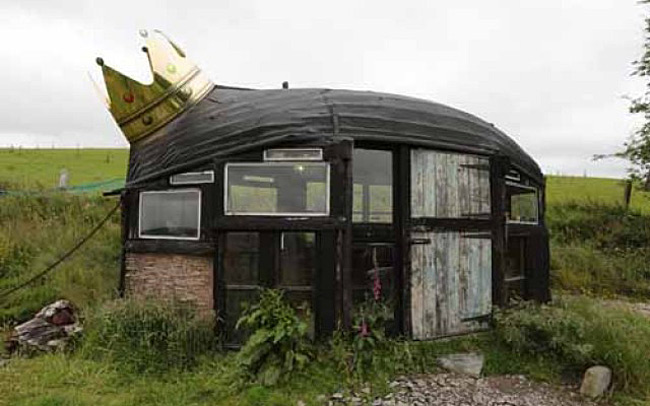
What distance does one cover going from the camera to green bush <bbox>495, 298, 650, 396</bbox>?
6.21 m

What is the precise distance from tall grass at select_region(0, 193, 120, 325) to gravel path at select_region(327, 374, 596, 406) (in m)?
4.99

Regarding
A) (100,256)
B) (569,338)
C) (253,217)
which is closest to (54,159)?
(100,256)

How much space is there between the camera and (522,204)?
9.09 metres

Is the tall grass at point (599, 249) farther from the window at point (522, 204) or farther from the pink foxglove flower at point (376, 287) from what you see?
the pink foxglove flower at point (376, 287)

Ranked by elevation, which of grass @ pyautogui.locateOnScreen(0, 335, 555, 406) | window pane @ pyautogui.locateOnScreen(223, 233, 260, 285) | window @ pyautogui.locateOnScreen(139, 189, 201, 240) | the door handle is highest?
window @ pyautogui.locateOnScreen(139, 189, 201, 240)

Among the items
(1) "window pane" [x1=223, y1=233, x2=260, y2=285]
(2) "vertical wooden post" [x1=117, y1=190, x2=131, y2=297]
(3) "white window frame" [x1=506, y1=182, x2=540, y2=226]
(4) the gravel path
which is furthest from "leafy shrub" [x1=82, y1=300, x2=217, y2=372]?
(3) "white window frame" [x1=506, y1=182, x2=540, y2=226]

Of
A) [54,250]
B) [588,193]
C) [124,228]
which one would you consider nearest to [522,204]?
[124,228]

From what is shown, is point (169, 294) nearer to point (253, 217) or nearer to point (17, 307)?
point (253, 217)

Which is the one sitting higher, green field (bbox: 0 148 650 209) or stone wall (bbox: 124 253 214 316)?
green field (bbox: 0 148 650 209)

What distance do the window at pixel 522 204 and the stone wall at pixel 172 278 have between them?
15.5ft

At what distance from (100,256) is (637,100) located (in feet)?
44.7

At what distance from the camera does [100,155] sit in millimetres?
27531

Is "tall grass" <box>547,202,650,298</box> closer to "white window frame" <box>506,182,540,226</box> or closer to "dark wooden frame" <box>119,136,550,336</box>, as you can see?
"white window frame" <box>506,182,540,226</box>

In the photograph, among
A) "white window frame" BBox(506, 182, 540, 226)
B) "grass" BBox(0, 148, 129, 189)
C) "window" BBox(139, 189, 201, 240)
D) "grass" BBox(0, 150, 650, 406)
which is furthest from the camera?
"grass" BBox(0, 148, 129, 189)
